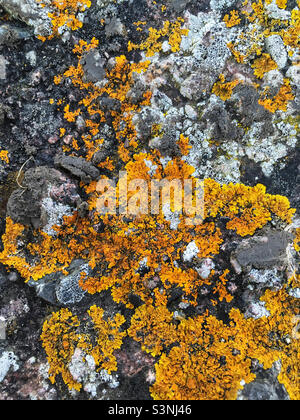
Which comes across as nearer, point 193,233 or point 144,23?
point 193,233

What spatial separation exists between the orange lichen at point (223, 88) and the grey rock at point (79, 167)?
129 centimetres

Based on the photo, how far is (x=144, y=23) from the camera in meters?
3.17

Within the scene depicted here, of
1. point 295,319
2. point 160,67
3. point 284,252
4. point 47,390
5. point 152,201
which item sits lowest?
point 47,390

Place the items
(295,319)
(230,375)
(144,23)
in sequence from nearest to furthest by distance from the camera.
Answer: (230,375)
(295,319)
(144,23)

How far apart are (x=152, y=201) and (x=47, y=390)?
1693 millimetres

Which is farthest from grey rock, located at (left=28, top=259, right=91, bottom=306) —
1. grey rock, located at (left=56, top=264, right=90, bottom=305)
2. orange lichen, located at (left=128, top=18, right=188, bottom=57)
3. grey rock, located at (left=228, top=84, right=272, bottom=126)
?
orange lichen, located at (left=128, top=18, right=188, bottom=57)

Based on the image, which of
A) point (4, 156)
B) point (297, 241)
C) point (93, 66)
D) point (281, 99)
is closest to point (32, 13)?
point (93, 66)

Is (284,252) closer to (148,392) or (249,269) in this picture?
(249,269)

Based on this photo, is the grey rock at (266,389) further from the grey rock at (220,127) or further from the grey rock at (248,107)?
the grey rock at (248,107)

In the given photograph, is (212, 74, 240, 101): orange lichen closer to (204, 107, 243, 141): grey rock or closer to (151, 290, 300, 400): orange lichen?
(204, 107, 243, 141): grey rock

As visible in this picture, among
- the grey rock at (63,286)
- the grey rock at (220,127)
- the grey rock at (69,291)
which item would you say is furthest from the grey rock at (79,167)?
the grey rock at (220,127)

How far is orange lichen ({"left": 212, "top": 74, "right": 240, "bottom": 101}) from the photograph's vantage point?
293 cm

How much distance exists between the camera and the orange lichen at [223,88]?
115 inches

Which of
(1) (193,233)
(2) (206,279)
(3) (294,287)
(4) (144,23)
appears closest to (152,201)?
(1) (193,233)
